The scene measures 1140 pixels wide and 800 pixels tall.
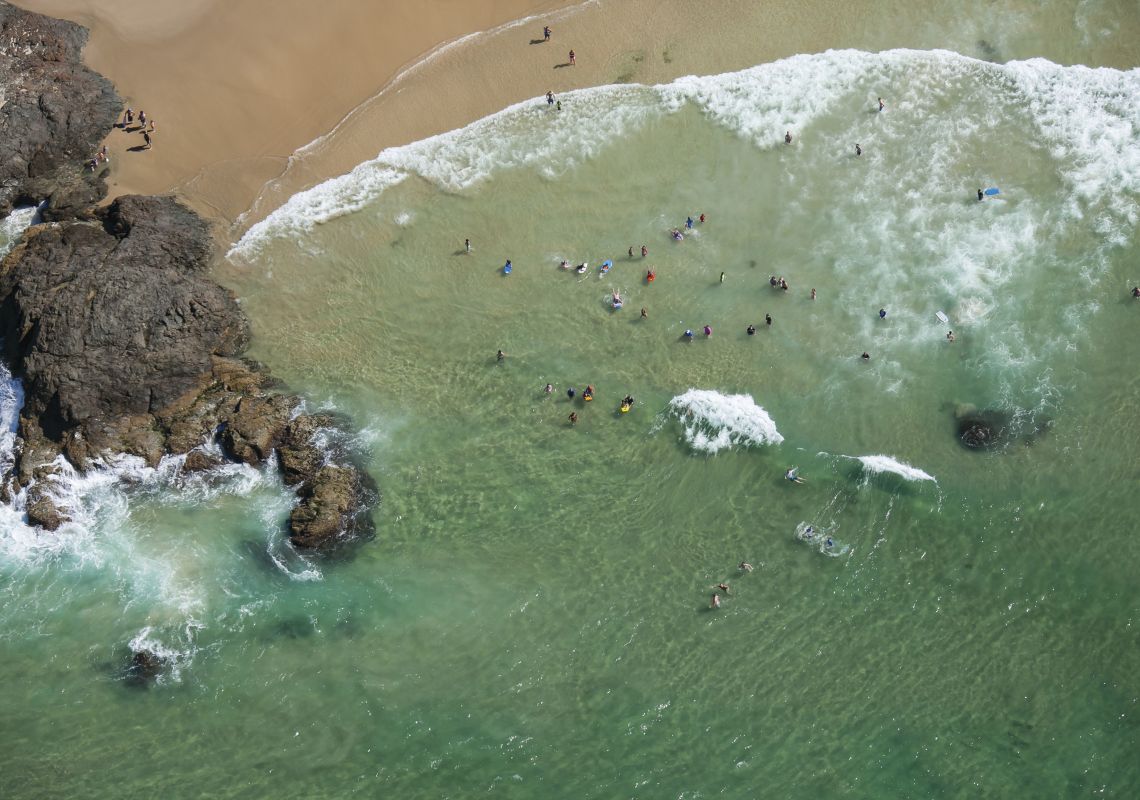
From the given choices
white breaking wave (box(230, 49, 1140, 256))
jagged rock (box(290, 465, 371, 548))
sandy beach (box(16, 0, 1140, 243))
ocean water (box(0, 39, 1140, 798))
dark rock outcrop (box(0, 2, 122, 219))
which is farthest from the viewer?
sandy beach (box(16, 0, 1140, 243))

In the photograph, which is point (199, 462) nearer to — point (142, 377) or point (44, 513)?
point (142, 377)

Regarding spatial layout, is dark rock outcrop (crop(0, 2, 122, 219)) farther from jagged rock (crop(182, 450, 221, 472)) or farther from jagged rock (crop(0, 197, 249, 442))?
jagged rock (crop(182, 450, 221, 472))

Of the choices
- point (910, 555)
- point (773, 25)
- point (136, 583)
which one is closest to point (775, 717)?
point (910, 555)

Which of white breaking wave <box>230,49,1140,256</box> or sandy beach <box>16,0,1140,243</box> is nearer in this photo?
white breaking wave <box>230,49,1140,256</box>

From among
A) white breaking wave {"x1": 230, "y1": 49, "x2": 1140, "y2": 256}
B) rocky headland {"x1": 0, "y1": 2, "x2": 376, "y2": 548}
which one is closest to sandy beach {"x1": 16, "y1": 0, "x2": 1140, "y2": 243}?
white breaking wave {"x1": 230, "y1": 49, "x2": 1140, "y2": 256}

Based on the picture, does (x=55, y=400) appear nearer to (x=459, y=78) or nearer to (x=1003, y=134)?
(x=459, y=78)

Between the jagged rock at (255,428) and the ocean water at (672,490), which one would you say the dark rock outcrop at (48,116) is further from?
the jagged rock at (255,428)
